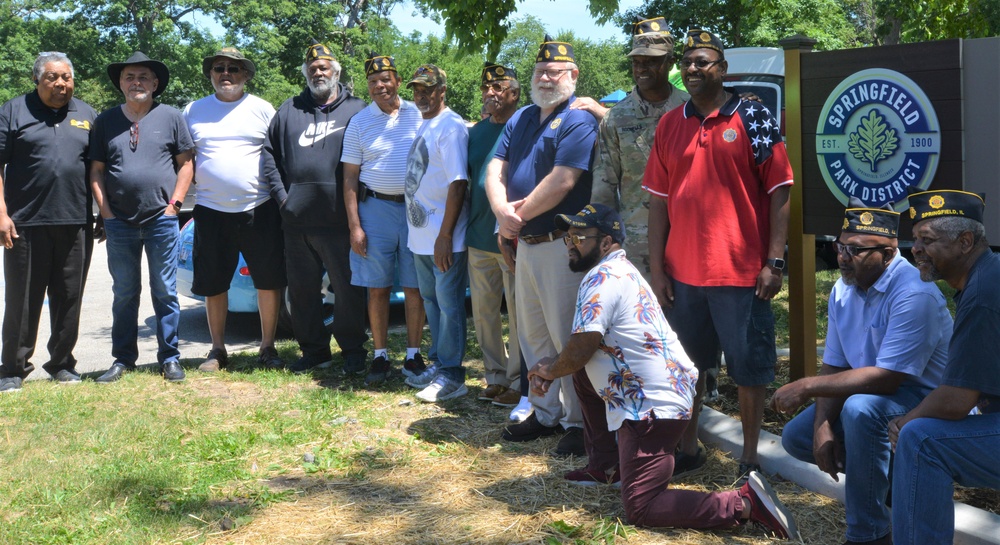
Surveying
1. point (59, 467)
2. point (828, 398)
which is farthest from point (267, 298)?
point (828, 398)

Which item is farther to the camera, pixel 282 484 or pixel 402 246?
pixel 402 246

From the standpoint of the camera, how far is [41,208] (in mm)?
6617

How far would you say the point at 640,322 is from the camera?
13.4 ft

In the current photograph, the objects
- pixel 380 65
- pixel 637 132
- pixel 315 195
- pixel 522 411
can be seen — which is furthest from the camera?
pixel 315 195

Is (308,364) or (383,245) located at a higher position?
(383,245)

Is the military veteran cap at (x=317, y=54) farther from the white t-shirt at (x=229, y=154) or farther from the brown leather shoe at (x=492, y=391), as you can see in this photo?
the brown leather shoe at (x=492, y=391)

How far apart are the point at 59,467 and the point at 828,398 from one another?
3790 millimetres

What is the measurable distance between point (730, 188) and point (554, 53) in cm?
136

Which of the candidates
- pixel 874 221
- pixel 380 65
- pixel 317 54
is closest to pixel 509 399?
pixel 380 65

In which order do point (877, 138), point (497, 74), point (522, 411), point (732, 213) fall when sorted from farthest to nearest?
1. point (497, 74)
2. point (522, 411)
3. point (877, 138)
4. point (732, 213)

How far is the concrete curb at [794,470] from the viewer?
11.9 feet

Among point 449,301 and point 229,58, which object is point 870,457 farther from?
point 229,58

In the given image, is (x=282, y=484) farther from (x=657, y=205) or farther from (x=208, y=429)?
(x=657, y=205)

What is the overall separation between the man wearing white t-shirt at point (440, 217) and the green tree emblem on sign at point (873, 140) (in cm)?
235
